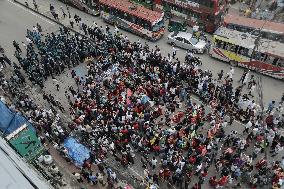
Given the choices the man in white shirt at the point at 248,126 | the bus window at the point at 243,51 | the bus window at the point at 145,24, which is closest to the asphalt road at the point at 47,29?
the bus window at the point at 145,24

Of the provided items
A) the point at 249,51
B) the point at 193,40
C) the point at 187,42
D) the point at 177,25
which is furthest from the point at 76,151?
the point at 177,25

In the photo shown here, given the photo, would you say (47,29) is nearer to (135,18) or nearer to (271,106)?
(135,18)

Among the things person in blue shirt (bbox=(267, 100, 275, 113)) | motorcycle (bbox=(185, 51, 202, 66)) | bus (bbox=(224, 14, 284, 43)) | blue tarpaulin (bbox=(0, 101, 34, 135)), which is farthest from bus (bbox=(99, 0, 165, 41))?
blue tarpaulin (bbox=(0, 101, 34, 135))

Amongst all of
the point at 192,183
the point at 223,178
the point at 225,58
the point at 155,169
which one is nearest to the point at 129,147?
the point at 155,169

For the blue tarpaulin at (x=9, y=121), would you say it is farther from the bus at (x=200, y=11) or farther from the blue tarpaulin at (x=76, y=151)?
the bus at (x=200, y=11)

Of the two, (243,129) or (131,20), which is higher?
(131,20)

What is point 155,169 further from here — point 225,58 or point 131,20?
point 131,20
